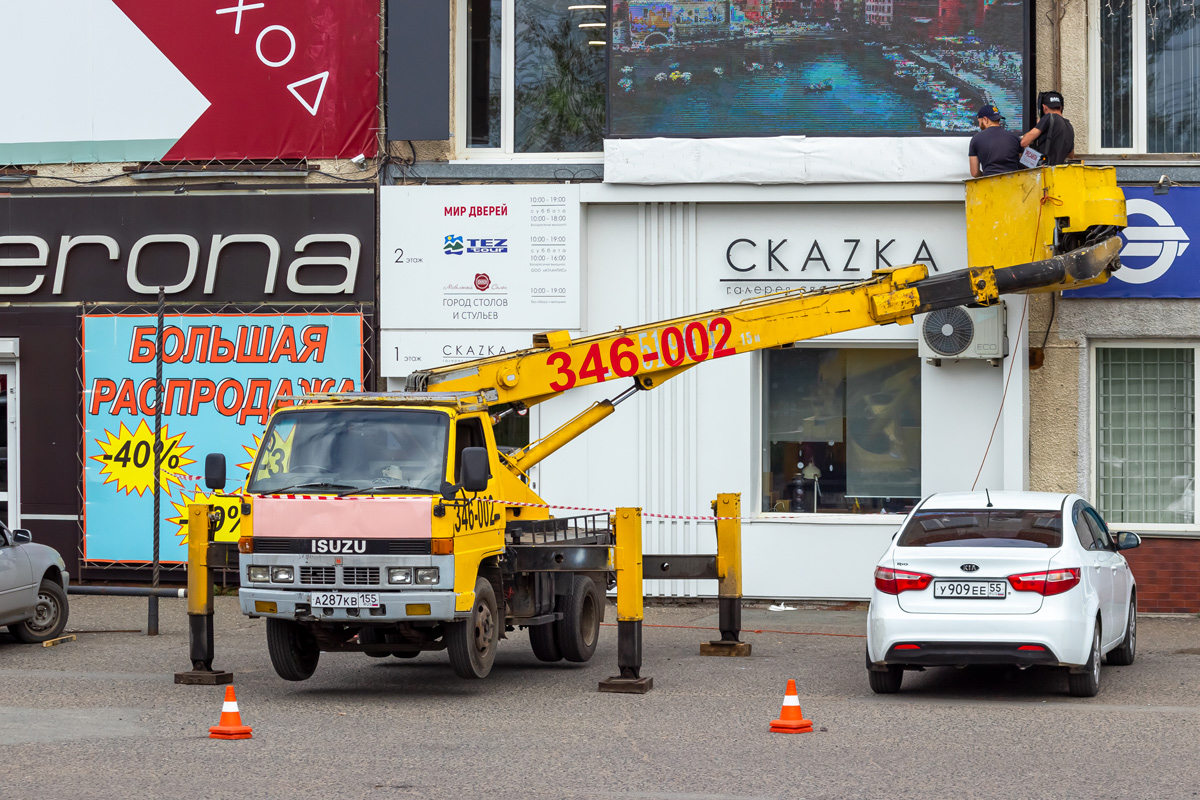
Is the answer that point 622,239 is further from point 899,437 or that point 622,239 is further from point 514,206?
point 899,437

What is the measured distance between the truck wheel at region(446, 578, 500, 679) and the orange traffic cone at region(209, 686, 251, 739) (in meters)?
2.00

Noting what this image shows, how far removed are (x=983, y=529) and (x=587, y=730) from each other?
3641 mm

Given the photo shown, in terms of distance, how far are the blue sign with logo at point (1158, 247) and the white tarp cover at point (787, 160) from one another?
2002 mm

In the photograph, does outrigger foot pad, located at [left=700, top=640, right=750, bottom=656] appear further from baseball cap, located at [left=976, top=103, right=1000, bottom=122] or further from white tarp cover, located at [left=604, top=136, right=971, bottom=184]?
baseball cap, located at [left=976, top=103, right=1000, bottom=122]

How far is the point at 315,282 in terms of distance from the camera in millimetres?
19109

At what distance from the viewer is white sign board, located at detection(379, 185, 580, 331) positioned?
18594mm

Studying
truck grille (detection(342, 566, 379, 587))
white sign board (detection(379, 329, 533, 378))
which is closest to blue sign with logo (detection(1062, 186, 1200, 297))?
white sign board (detection(379, 329, 533, 378))

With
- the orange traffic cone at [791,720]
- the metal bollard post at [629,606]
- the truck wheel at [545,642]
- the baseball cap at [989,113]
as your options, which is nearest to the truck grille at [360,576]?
the metal bollard post at [629,606]

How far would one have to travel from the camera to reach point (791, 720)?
10.3 metres

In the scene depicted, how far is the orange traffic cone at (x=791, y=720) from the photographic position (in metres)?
10.3

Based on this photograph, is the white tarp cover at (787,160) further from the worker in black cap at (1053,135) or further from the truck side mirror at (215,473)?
Answer: the truck side mirror at (215,473)

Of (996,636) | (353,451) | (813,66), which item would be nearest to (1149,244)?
(813,66)

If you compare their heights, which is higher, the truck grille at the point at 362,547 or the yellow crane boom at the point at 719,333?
the yellow crane boom at the point at 719,333

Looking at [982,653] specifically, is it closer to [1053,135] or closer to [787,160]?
[1053,135]
